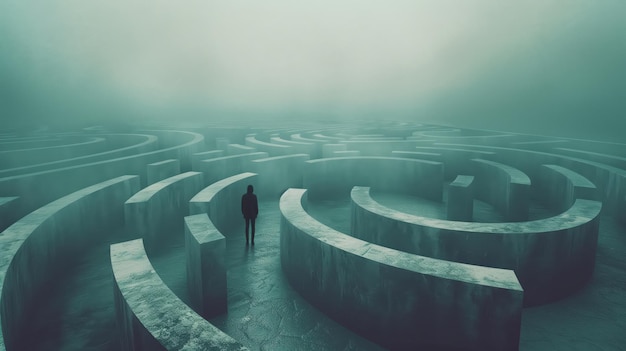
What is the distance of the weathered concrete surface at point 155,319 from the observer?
2676 mm

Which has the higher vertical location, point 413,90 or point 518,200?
point 413,90

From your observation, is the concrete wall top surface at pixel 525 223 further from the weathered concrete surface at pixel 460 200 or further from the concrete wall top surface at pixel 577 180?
the weathered concrete surface at pixel 460 200

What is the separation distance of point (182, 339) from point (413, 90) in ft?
108

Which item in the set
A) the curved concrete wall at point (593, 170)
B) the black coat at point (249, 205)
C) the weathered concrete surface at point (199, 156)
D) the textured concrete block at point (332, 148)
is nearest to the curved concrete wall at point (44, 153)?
the weathered concrete surface at point (199, 156)

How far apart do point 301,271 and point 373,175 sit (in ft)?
24.3

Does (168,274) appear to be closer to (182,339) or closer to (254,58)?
(182,339)

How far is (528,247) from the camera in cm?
524

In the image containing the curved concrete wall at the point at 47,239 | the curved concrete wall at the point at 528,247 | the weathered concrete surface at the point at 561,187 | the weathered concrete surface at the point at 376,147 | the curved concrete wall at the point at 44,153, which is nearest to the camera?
the curved concrete wall at the point at 47,239

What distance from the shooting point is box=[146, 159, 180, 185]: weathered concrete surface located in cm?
1025

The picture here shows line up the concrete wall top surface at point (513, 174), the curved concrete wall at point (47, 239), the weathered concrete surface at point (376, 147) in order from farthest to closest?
the weathered concrete surface at point (376, 147) < the concrete wall top surface at point (513, 174) < the curved concrete wall at point (47, 239)

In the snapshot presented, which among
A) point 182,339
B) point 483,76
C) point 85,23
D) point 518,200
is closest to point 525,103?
point 483,76

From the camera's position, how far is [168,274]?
20.3ft

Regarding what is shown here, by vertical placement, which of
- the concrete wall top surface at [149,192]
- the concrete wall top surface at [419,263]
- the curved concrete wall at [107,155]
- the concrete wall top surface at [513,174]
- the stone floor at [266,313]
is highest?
the curved concrete wall at [107,155]

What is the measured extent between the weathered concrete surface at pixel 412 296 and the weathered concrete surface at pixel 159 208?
3714mm
